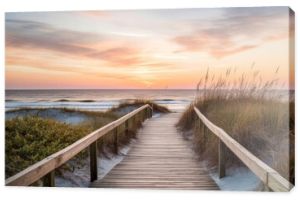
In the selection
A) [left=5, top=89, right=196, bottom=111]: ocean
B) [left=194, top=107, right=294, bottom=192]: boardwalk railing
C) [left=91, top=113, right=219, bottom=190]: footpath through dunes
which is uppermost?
[left=5, top=89, right=196, bottom=111]: ocean

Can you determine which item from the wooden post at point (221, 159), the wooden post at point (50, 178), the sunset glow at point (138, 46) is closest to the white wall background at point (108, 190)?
the sunset glow at point (138, 46)

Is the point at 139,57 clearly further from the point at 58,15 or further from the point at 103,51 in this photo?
the point at 58,15

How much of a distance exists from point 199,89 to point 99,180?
3.87ft

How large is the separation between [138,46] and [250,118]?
3.68 ft

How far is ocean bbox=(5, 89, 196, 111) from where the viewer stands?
4.24 m

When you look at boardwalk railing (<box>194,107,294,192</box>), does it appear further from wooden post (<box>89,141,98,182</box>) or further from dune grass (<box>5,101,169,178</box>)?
wooden post (<box>89,141,98,182</box>)

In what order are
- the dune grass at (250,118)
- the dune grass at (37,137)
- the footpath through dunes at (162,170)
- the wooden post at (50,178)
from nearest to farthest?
1. the wooden post at (50,178)
2. the dune grass at (250,118)
3. the footpath through dunes at (162,170)
4. the dune grass at (37,137)

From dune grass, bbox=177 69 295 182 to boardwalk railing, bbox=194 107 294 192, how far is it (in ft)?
0.25

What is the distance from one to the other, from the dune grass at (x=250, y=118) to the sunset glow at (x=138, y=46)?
14 cm

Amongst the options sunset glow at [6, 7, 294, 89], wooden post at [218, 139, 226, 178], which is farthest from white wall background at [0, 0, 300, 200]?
wooden post at [218, 139, 226, 178]

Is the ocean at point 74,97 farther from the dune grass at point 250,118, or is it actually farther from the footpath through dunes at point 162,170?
the footpath through dunes at point 162,170

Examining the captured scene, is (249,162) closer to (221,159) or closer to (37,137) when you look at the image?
(221,159)

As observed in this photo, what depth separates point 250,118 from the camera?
13.0 feet

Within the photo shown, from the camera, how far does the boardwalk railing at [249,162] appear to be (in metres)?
3.08
